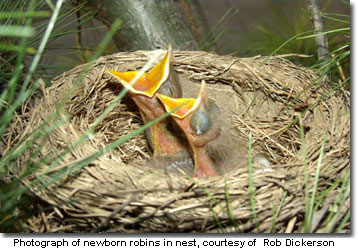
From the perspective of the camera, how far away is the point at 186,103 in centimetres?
124

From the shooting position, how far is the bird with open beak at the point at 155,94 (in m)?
1.33

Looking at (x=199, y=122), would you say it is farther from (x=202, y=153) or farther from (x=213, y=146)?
(x=213, y=146)

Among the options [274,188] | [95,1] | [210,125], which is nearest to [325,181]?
[274,188]

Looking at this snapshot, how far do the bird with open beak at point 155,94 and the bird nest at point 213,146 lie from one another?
93 millimetres

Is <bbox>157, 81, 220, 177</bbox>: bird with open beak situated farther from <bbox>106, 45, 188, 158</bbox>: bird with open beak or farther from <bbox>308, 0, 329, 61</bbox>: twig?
<bbox>308, 0, 329, 61</bbox>: twig

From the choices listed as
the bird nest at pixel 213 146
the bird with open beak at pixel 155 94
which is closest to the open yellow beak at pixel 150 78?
the bird with open beak at pixel 155 94

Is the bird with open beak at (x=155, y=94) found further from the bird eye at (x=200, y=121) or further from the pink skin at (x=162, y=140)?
the bird eye at (x=200, y=121)

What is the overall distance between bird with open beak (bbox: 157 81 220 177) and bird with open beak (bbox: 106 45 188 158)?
2.7 inches

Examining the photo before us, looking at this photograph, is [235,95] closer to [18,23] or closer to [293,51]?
[293,51]

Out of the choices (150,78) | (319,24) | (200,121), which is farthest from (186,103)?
(319,24)

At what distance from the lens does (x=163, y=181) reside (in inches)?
42.4

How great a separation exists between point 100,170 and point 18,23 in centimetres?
47

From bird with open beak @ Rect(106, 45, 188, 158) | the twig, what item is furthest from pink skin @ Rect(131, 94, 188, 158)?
the twig
